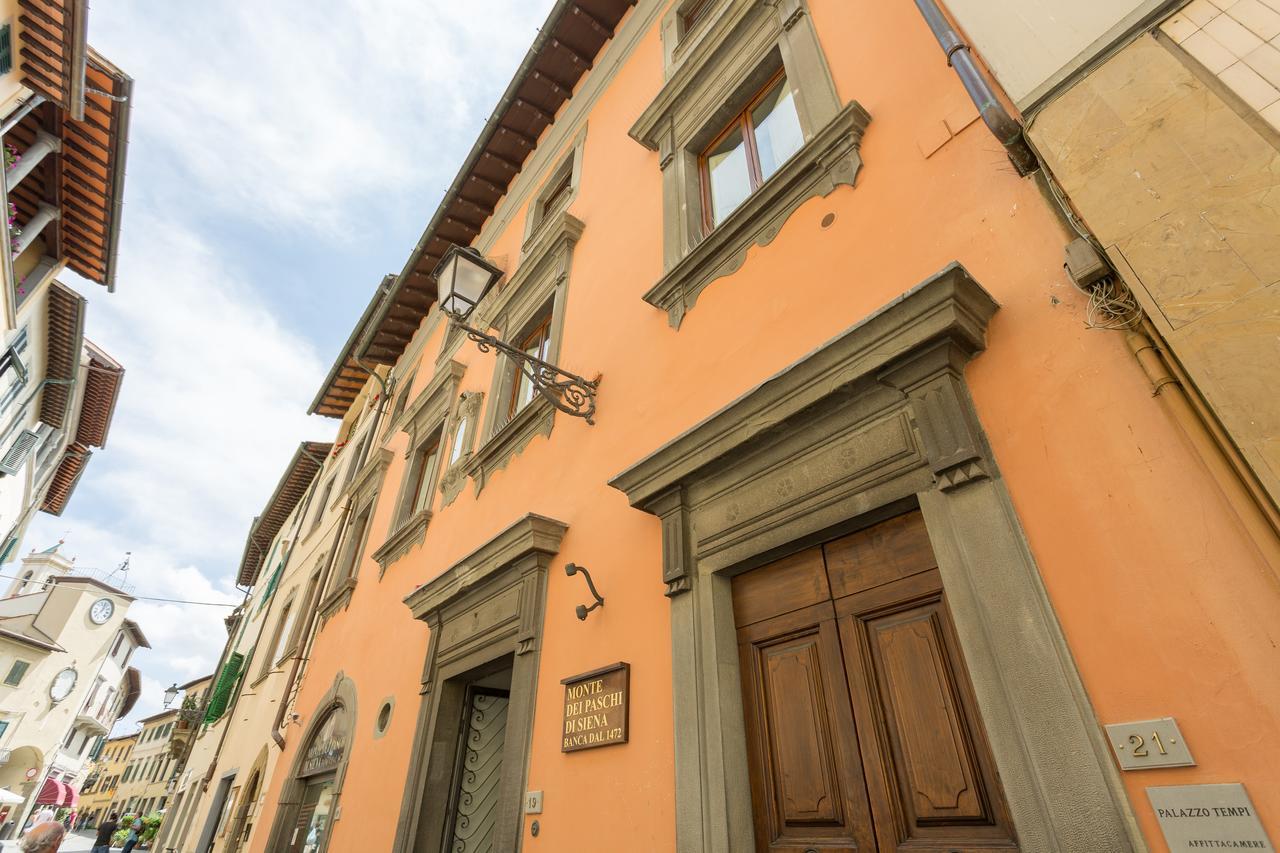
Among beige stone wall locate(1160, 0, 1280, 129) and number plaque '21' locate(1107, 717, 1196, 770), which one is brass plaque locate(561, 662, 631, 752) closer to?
number plaque '21' locate(1107, 717, 1196, 770)

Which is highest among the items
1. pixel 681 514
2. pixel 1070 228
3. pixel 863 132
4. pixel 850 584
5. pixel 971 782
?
pixel 863 132

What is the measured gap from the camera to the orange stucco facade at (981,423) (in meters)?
1.76

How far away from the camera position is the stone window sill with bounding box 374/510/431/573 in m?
7.57

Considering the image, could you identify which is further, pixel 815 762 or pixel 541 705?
pixel 541 705

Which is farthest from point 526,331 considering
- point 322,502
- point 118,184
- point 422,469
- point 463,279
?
point 118,184

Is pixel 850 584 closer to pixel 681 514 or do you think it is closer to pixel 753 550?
pixel 753 550

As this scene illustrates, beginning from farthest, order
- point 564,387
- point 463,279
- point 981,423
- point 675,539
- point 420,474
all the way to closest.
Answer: point 420,474 → point 463,279 → point 564,387 → point 675,539 → point 981,423

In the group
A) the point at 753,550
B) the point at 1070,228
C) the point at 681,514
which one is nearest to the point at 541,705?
the point at 681,514

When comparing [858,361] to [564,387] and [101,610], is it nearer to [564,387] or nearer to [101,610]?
[564,387]

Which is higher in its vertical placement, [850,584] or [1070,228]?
[1070,228]

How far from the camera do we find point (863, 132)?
3.52 meters

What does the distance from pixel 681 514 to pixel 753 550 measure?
61 centimetres

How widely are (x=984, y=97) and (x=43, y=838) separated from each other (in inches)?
271

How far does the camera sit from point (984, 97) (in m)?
2.70
